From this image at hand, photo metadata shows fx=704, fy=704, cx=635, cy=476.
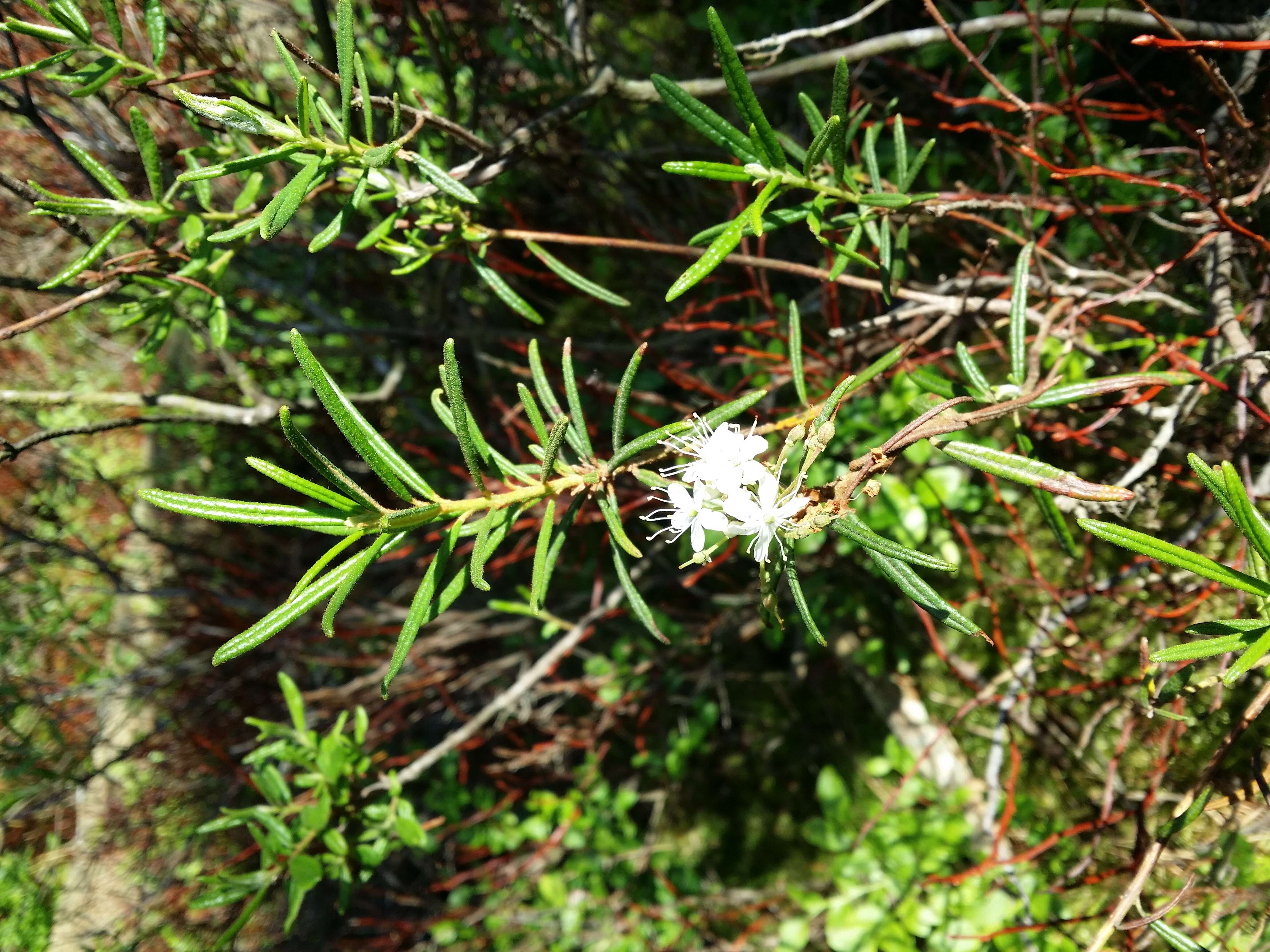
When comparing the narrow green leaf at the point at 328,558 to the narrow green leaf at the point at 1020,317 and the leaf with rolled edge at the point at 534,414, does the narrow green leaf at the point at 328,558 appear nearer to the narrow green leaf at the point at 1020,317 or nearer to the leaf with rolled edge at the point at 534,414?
the leaf with rolled edge at the point at 534,414

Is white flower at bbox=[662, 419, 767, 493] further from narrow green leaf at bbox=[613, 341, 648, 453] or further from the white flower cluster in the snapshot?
narrow green leaf at bbox=[613, 341, 648, 453]

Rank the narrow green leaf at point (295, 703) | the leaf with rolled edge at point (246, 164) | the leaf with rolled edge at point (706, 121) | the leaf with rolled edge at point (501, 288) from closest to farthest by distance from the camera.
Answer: the leaf with rolled edge at point (246, 164) → the leaf with rolled edge at point (706, 121) → the leaf with rolled edge at point (501, 288) → the narrow green leaf at point (295, 703)

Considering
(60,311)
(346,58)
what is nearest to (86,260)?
(60,311)

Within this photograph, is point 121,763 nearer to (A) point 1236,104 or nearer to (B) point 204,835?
(B) point 204,835

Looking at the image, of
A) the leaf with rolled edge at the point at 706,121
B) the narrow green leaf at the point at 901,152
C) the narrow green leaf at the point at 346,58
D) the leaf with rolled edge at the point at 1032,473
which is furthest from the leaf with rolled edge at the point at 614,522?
the narrow green leaf at the point at 901,152

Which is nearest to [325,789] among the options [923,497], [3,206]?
[923,497]

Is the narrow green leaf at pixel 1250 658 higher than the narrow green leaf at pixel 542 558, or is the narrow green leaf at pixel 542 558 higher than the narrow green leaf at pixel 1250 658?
the narrow green leaf at pixel 542 558
